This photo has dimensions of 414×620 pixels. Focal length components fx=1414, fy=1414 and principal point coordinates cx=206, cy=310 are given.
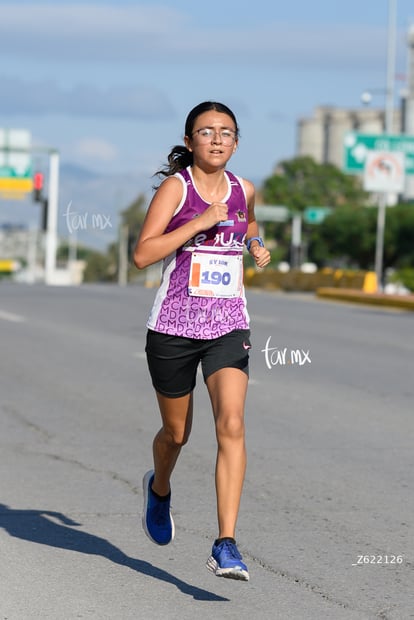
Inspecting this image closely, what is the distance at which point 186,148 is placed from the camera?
5973 mm

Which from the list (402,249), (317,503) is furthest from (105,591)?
(402,249)

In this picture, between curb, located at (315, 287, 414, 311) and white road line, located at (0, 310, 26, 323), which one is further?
curb, located at (315, 287, 414, 311)

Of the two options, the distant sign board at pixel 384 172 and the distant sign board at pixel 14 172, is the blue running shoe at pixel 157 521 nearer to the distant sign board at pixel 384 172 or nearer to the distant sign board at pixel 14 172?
the distant sign board at pixel 384 172

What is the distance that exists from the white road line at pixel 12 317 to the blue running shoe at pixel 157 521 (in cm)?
1751

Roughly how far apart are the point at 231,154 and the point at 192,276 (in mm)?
536

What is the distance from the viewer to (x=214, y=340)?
5.79 meters

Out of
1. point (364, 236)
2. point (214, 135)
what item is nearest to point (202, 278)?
point (214, 135)

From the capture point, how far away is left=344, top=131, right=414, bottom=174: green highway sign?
4675 centimetres

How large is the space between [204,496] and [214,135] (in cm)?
279

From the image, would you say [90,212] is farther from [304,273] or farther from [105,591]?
[304,273]

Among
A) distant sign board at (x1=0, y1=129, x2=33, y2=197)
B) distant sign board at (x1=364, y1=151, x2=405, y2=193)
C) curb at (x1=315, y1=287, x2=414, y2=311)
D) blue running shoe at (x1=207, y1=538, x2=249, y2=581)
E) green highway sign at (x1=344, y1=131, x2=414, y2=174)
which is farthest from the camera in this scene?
distant sign board at (x1=0, y1=129, x2=33, y2=197)

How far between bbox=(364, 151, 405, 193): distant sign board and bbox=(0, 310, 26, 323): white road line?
21.2 metres

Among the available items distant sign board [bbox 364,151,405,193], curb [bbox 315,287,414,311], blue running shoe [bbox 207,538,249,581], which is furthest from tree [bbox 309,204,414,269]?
blue running shoe [bbox 207,538,249,581]

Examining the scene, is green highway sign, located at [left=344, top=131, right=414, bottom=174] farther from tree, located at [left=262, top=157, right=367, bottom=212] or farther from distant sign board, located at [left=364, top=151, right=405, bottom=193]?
tree, located at [left=262, top=157, right=367, bottom=212]
